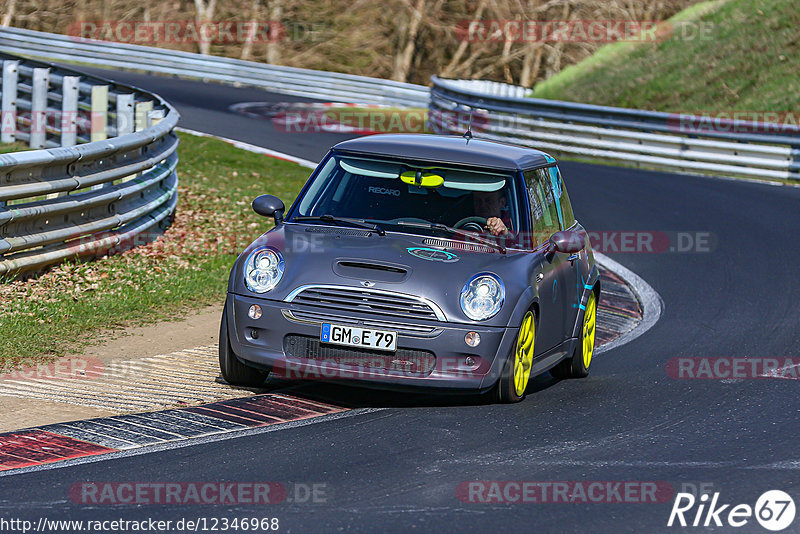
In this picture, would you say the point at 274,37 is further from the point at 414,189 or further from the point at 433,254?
the point at 433,254

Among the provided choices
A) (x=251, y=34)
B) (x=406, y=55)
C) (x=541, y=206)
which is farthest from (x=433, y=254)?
(x=251, y=34)

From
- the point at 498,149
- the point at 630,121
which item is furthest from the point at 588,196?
the point at 498,149

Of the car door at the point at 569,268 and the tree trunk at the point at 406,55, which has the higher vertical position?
the car door at the point at 569,268

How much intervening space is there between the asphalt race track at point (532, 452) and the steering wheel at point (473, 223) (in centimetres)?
116

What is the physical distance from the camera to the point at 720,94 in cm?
3117

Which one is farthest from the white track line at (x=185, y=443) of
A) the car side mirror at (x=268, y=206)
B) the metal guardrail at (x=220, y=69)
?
the metal guardrail at (x=220, y=69)

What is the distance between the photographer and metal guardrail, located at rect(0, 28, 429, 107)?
33.8 metres

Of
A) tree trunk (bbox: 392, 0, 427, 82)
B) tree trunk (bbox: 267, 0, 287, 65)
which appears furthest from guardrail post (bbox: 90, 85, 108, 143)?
tree trunk (bbox: 267, 0, 287, 65)

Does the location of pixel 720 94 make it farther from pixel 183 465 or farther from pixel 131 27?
pixel 131 27

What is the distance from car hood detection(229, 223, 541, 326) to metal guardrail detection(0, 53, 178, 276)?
3.12 meters

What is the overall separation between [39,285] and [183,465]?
187 inches

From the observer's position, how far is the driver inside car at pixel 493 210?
8086mm

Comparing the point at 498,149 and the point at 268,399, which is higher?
the point at 498,149

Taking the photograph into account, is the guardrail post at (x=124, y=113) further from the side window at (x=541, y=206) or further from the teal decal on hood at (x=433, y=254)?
the teal decal on hood at (x=433, y=254)
